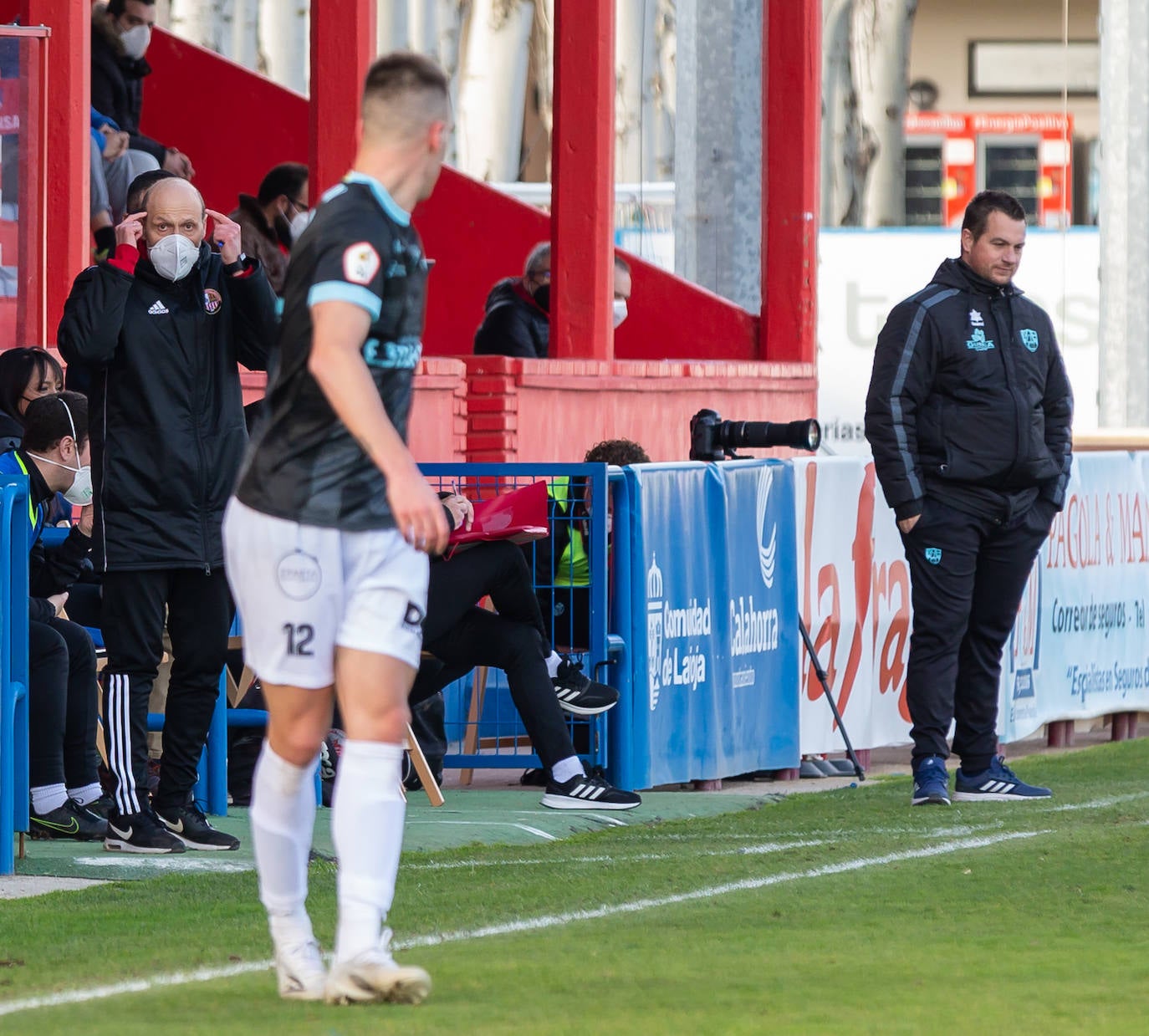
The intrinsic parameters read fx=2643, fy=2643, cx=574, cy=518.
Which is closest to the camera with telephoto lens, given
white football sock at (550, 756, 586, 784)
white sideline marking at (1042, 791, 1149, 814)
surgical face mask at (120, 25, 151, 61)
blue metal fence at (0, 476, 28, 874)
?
white football sock at (550, 756, 586, 784)

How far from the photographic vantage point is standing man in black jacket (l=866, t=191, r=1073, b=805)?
30.8 feet

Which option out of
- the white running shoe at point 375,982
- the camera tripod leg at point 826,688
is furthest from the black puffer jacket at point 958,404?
the white running shoe at point 375,982

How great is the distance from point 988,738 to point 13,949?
4640 mm

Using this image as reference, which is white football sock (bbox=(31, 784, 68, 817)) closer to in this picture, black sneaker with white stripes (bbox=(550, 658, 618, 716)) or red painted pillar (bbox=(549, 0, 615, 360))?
black sneaker with white stripes (bbox=(550, 658, 618, 716))

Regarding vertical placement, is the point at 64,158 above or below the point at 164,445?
above

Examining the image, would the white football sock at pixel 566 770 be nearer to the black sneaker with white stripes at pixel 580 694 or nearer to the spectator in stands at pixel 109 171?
the black sneaker with white stripes at pixel 580 694

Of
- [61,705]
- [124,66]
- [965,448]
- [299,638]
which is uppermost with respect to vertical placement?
[124,66]

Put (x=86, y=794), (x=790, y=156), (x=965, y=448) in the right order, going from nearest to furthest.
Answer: (x=86, y=794), (x=965, y=448), (x=790, y=156)

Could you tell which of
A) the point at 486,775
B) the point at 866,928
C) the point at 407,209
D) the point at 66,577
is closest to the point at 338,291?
the point at 407,209

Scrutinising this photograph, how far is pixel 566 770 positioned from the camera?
9539 mm

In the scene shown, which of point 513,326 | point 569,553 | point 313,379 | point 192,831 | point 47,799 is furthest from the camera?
point 513,326

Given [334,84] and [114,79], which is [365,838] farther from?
[114,79]

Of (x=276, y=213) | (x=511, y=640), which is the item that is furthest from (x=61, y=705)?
(x=276, y=213)

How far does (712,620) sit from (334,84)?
162 inches
